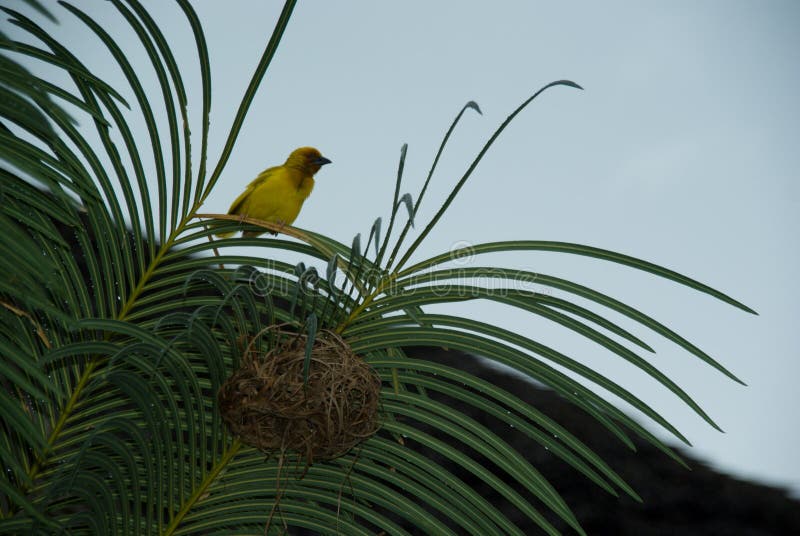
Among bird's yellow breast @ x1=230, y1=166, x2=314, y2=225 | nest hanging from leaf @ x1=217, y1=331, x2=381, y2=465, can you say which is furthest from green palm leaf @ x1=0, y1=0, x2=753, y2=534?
bird's yellow breast @ x1=230, y1=166, x2=314, y2=225

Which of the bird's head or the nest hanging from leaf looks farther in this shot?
the bird's head

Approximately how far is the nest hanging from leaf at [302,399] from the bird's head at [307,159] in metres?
1.85

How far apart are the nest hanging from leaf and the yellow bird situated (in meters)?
1.61

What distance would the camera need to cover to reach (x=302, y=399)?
4.43 feet

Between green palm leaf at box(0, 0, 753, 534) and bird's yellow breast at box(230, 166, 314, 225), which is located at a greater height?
bird's yellow breast at box(230, 166, 314, 225)

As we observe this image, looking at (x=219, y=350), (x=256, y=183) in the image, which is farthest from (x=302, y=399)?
(x=256, y=183)

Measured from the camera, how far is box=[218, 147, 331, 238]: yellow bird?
3039 millimetres

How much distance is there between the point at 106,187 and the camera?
162 centimetres

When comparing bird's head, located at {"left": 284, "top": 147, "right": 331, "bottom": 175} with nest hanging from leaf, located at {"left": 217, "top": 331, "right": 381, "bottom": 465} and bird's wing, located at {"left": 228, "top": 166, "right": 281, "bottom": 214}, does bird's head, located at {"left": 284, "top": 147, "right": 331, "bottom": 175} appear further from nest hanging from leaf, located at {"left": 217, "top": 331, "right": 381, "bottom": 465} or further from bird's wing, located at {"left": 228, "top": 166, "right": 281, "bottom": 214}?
nest hanging from leaf, located at {"left": 217, "top": 331, "right": 381, "bottom": 465}

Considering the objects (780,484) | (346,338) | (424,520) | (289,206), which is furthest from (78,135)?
(780,484)

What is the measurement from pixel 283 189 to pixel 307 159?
0.23 meters

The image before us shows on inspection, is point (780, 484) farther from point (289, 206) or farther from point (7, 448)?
point (7, 448)

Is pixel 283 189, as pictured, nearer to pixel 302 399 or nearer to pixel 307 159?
pixel 307 159

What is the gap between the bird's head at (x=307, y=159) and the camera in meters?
3.19
